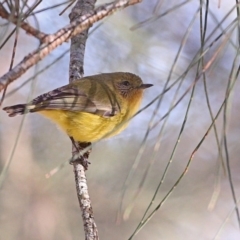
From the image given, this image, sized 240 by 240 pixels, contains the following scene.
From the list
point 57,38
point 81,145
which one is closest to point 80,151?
point 81,145

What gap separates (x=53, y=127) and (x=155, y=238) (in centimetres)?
87

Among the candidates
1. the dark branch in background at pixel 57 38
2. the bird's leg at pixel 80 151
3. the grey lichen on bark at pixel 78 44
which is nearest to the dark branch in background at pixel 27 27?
the dark branch in background at pixel 57 38

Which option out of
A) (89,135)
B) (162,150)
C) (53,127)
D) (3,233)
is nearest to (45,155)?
(53,127)

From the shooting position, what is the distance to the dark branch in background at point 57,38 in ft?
2.39

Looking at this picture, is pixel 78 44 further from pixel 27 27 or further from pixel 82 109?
pixel 27 27

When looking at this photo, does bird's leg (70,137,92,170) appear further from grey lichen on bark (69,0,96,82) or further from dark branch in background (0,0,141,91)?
dark branch in background (0,0,141,91)

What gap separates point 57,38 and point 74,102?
1.04m

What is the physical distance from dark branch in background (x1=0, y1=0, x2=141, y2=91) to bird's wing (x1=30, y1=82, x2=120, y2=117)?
871 millimetres

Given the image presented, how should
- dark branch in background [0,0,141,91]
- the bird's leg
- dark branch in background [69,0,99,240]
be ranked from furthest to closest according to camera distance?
the bird's leg, dark branch in background [69,0,99,240], dark branch in background [0,0,141,91]

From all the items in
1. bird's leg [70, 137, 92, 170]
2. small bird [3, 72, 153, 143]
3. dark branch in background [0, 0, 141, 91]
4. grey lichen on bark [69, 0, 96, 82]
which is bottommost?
dark branch in background [0, 0, 141, 91]

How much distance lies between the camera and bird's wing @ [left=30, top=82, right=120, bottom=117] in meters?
1.77

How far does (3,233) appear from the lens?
2705mm

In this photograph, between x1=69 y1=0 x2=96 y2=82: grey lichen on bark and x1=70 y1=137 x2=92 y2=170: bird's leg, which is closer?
x1=70 y1=137 x2=92 y2=170: bird's leg

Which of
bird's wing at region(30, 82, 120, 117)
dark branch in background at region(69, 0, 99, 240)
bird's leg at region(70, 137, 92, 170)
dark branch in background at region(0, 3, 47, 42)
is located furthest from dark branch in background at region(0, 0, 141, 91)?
bird's wing at region(30, 82, 120, 117)
